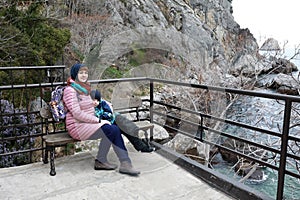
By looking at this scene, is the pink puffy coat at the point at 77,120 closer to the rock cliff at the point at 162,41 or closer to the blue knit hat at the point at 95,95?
the blue knit hat at the point at 95,95

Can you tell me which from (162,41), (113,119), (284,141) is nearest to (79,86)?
(113,119)

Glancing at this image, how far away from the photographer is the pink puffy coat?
272 centimetres

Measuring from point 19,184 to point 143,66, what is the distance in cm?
1014

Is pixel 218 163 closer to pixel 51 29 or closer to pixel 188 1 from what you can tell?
pixel 51 29

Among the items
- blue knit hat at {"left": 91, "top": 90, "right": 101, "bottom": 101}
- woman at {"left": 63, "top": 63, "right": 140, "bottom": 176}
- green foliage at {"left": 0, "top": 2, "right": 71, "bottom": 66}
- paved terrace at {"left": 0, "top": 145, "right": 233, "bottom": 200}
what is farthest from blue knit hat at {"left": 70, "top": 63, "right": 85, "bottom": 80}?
green foliage at {"left": 0, "top": 2, "right": 71, "bottom": 66}

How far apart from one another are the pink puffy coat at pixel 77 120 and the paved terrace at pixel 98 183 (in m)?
0.43

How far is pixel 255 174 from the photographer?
777 cm

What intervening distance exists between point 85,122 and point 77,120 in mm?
87

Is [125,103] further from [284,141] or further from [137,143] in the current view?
[284,141]

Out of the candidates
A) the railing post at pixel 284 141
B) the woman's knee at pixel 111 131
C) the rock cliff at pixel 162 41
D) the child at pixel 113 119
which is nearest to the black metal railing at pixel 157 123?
the railing post at pixel 284 141

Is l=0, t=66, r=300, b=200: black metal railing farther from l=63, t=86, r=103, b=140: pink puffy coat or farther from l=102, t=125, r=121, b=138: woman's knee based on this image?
l=102, t=125, r=121, b=138: woman's knee

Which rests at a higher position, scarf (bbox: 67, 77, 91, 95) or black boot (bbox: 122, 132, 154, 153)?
scarf (bbox: 67, 77, 91, 95)

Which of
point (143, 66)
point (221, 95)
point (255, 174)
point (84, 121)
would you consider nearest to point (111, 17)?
point (143, 66)

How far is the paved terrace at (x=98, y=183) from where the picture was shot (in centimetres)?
238
